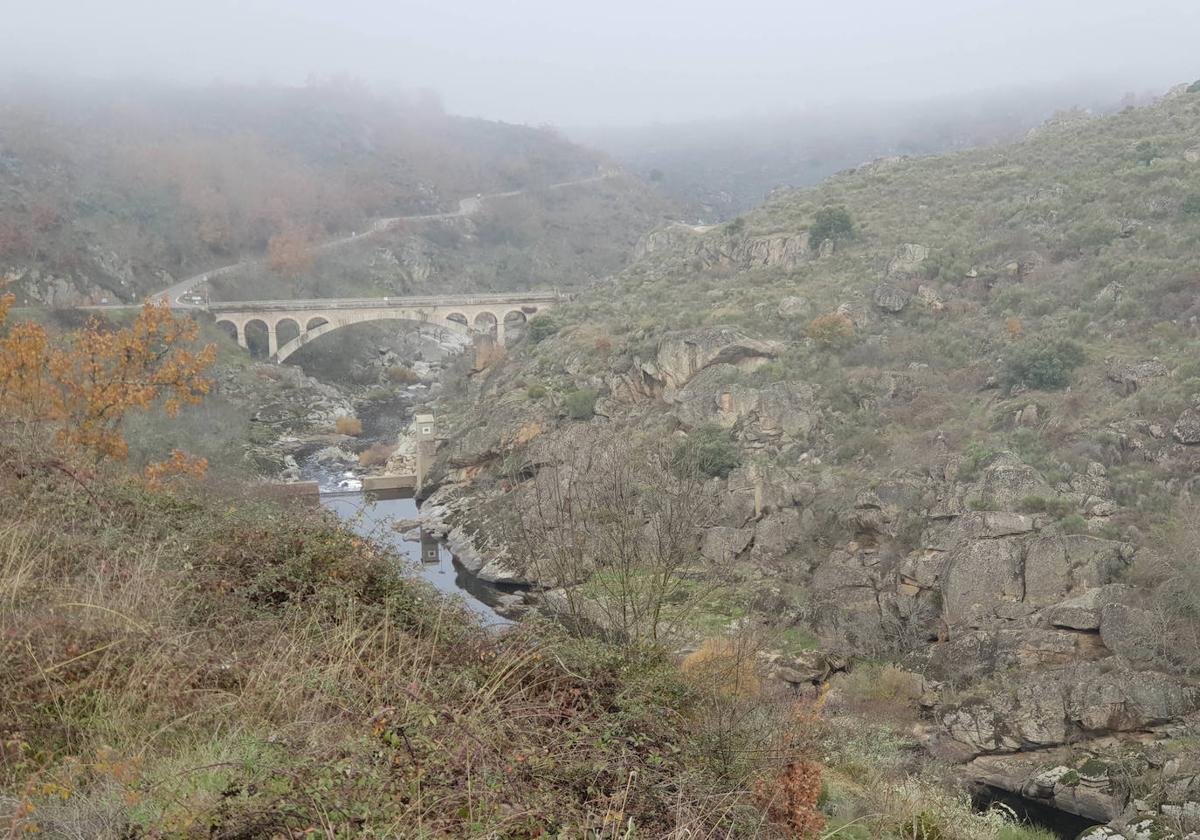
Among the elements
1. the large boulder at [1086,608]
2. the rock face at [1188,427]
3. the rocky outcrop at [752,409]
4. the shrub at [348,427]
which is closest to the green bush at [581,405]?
the rocky outcrop at [752,409]

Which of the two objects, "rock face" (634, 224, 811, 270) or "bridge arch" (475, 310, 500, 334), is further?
"bridge arch" (475, 310, 500, 334)

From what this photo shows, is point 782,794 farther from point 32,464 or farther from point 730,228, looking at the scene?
point 730,228

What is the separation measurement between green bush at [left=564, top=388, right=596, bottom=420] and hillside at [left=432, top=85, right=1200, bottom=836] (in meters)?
0.13

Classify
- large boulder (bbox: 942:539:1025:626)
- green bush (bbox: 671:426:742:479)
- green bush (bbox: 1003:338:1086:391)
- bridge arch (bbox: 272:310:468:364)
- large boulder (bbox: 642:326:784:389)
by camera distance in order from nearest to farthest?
large boulder (bbox: 942:539:1025:626)
green bush (bbox: 1003:338:1086:391)
green bush (bbox: 671:426:742:479)
large boulder (bbox: 642:326:784:389)
bridge arch (bbox: 272:310:468:364)

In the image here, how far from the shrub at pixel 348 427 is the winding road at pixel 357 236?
13.7 meters

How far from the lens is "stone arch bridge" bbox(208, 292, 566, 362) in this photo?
174 ft

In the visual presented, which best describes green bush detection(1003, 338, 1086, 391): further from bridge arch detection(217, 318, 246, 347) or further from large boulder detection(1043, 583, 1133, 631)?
bridge arch detection(217, 318, 246, 347)

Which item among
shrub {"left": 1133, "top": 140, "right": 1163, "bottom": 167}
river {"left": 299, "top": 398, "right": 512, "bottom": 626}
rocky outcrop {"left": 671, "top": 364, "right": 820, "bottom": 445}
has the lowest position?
river {"left": 299, "top": 398, "right": 512, "bottom": 626}

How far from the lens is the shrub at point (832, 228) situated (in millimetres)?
41562

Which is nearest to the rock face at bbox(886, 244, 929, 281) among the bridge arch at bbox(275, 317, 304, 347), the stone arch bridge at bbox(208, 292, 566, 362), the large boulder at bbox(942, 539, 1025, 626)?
the large boulder at bbox(942, 539, 1025, 626)

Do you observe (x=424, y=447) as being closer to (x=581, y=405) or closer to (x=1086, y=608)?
(x=581, y=405)

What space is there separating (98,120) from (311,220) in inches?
1273

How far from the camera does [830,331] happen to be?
3172 cm

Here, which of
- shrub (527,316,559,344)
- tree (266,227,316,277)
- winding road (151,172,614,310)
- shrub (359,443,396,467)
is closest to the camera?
shrub (359,443,396,467)
